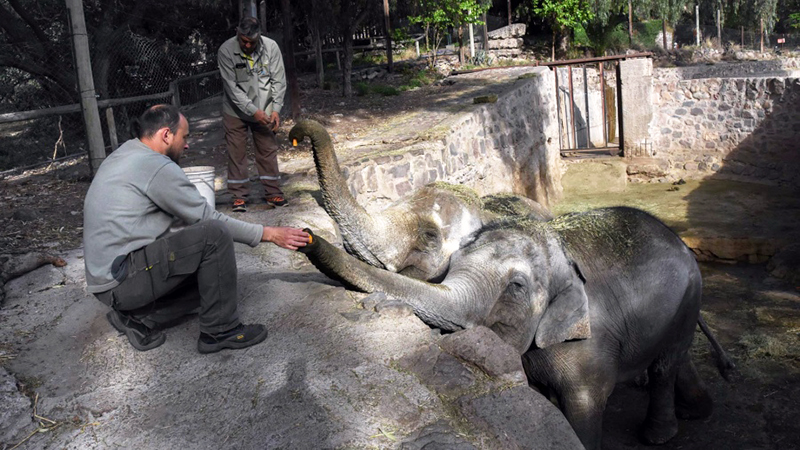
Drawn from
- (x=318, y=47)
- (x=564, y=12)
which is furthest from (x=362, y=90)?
(x=564, y=12)

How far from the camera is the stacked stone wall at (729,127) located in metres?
14.1


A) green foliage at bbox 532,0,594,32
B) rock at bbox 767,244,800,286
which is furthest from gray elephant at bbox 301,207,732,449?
green foliage at bbox 532,0,594,32

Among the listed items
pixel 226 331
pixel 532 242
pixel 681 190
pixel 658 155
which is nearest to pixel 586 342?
pixel 532 242

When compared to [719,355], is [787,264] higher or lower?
lower

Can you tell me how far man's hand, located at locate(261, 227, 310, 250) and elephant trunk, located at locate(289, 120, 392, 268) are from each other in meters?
0.72

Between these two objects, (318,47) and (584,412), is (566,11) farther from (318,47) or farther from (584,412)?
(584,412)

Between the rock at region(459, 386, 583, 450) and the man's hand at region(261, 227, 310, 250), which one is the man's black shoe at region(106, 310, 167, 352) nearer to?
the man's hand at region(261, 227, 310, 250)

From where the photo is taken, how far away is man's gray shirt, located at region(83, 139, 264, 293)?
Answer: 372 centimetres

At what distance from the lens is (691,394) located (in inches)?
234

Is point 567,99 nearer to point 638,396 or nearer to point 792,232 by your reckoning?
point 792,232

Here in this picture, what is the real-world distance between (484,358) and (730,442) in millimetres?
3102

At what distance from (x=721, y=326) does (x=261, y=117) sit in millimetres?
5759

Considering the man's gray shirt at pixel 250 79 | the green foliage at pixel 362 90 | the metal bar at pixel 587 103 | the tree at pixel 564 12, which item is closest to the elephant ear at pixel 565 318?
the man's gray shirt at pixel 250 79

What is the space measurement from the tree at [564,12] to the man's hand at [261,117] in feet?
69.4
